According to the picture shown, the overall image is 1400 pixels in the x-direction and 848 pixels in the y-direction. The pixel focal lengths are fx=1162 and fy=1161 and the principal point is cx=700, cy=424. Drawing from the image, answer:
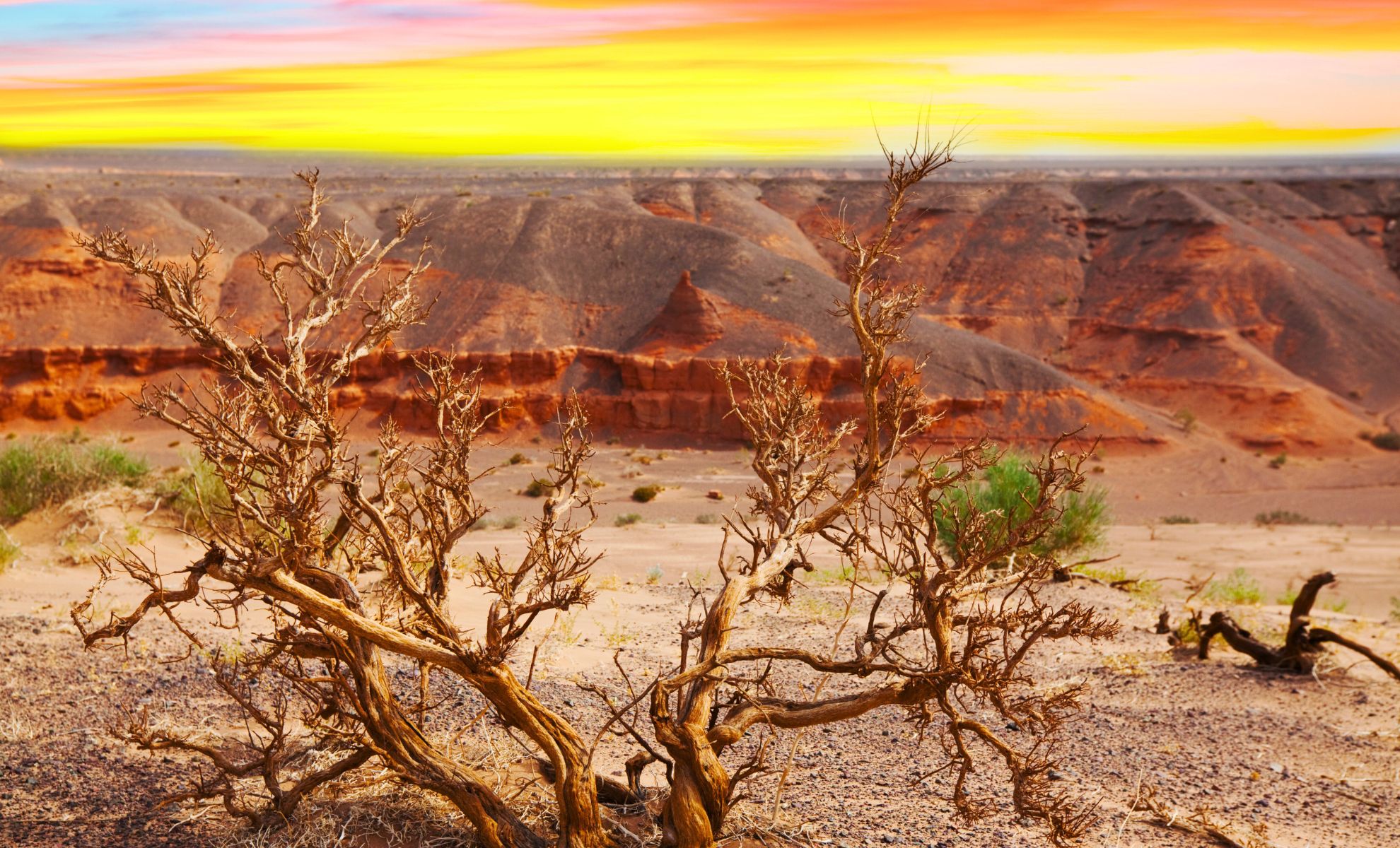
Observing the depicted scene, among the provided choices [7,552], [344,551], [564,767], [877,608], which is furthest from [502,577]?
[7,552]

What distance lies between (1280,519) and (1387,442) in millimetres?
15708

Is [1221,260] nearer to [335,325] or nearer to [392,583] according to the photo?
[335,325]

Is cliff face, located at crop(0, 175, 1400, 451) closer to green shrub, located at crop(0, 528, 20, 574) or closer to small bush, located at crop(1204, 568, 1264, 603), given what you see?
small bush, located at crop(1204, 568, 1264, 603)

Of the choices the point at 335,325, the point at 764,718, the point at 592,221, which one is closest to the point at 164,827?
the point at 764,718

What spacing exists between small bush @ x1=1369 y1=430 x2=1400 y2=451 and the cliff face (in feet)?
2.79

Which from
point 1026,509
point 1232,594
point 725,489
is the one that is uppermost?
point 1026,509

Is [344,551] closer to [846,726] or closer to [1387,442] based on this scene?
[846,726]

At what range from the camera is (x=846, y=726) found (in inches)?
317

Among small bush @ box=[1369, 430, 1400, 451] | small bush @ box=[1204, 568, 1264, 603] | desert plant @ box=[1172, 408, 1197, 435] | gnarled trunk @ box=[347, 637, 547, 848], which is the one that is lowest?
small bush @ box=[1369, 430, 1400, 451]

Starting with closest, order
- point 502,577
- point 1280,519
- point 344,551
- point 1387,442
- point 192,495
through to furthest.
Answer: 1. point 502,577
2. point 344,551
3. point 192,495
4. point 1280,519
5. point 1387,442

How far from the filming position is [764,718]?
17.0ft

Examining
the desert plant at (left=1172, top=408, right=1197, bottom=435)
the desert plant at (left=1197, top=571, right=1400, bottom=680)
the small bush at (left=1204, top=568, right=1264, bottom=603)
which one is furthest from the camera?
the desert plant at (left=1172, top=408, right=1197, bottom=435)

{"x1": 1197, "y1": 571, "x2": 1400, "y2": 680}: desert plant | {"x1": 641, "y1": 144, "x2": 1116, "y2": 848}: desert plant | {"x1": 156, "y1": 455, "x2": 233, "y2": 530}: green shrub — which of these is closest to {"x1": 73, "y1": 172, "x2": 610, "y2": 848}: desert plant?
{"x1": 641, "y1": 144, "x2": 1116, "y2": 848}: desert plant

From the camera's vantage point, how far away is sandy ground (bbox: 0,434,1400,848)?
609 cm
